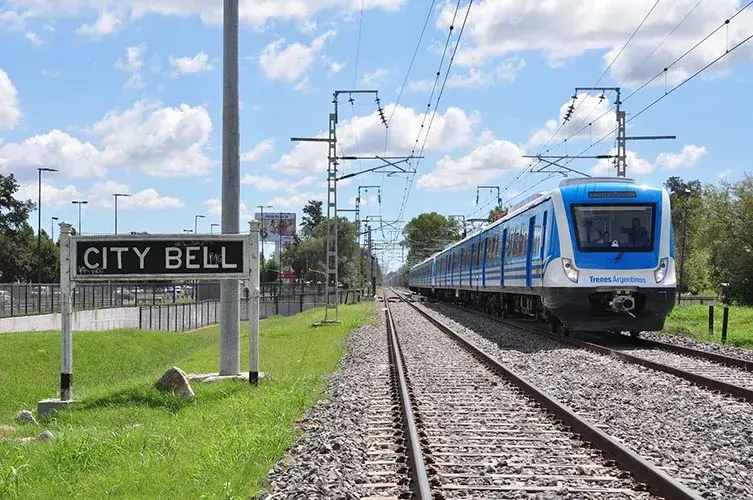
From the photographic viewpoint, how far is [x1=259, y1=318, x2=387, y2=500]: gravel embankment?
6.46m

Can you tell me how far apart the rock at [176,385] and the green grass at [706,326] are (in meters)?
12.8

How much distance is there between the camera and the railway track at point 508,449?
6.46m

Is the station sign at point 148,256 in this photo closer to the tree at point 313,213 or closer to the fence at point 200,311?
the fence at point 200,311

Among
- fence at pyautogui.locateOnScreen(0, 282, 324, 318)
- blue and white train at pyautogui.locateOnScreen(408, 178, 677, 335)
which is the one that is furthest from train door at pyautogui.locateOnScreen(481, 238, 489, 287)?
fence at pyautogui.locateOnScreen(0, 282, 324, 318)

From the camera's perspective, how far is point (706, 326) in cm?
2452

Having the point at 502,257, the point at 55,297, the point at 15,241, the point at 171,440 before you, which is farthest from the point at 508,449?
the point at 15,241

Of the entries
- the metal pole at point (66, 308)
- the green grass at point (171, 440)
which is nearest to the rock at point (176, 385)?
the green grass at point (171, 440)

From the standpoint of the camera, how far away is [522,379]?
1222 centimetres

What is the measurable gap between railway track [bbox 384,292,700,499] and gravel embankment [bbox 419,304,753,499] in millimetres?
324

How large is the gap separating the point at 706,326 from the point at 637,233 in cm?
751

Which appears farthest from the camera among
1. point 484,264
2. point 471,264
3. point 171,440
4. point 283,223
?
point 283,223

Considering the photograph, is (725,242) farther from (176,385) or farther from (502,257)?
(176,385)

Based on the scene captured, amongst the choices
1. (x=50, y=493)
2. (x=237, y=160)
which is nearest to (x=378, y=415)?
(x=50, y=493)

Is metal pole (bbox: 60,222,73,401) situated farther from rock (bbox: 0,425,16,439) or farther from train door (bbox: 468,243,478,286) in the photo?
train door (bbox: 468,243,478,286)
